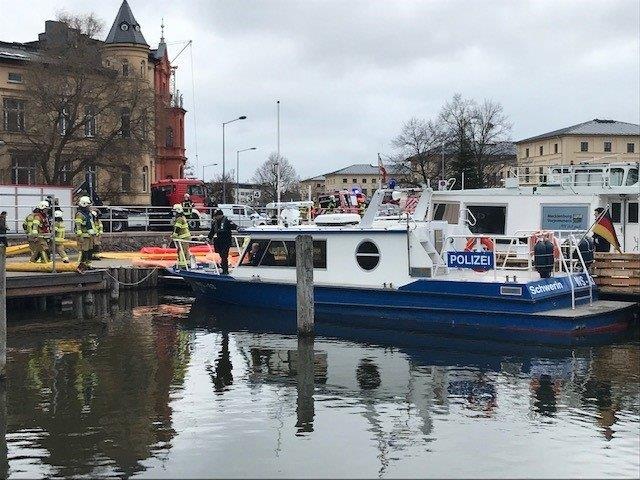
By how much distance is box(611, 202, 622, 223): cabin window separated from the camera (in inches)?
806

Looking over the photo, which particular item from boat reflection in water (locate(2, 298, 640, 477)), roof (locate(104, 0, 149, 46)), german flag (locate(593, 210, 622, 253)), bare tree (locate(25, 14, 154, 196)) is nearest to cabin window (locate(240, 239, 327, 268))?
boat reflection in water (locate(2, 298, 640, 477))

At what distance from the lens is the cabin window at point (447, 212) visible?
2161cm

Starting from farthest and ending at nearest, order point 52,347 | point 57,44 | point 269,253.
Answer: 1. point 57,44
2. point 269,253
3. point 52,347

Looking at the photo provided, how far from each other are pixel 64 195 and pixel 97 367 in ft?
67.5

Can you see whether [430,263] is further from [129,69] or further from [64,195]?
[129,69]

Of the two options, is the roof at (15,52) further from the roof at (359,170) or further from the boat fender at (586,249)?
the roof at (359,170)

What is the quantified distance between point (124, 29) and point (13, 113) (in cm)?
2015

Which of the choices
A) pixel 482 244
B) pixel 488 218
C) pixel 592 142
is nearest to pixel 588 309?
pixel 482 244

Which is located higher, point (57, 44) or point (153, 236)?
point (57, 44)

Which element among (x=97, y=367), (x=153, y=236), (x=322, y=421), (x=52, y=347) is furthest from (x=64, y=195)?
(x=322, y=421)

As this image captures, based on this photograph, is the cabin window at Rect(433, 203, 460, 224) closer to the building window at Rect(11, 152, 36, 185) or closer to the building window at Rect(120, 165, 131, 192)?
the building window at Rect(120, 165, 131, 192)

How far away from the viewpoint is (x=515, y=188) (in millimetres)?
21188

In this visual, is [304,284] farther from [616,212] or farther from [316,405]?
[616,212]

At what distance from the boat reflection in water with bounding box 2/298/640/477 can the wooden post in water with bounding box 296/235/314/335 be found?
1.46 ft
